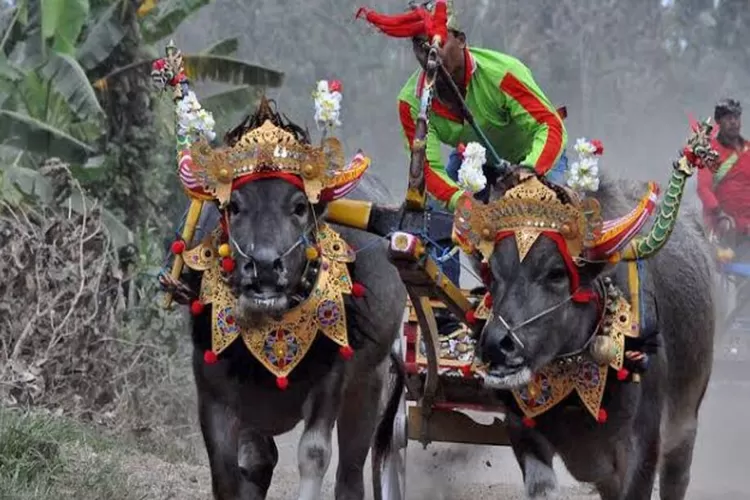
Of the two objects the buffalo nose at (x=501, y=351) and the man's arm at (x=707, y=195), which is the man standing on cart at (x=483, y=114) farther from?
the man's arm at (x=707, y=195)

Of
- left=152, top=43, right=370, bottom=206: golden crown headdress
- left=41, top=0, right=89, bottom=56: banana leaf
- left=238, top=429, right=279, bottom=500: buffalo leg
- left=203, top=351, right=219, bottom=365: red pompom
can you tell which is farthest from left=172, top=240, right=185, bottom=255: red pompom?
left=41, top=0, right=89, bottom=56: banana leaf

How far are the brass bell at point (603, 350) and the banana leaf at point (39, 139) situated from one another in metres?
7.18

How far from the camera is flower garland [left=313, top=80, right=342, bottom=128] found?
6219 millimetres

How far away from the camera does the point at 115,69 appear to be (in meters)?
12.9

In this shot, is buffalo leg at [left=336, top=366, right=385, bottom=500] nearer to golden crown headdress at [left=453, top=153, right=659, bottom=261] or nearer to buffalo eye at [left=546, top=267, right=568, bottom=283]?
golden crown headdress at [left=453, top=153, right=659, bottom=261]

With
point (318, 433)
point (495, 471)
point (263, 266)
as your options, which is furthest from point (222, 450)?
point (495, 471)

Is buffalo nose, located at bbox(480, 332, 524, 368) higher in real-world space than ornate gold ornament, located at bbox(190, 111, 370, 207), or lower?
lower

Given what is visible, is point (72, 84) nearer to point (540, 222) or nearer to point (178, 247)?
point (178, 247)

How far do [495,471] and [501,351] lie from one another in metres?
5.34

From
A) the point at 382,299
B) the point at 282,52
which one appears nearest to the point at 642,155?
the point at 282,52

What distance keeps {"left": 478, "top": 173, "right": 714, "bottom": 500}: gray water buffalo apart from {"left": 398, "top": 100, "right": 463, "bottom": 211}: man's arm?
1.44 ft

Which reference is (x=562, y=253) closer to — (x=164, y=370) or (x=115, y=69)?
(x=164, y=370)

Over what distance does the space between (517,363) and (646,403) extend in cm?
86

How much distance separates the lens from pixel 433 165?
6504 mm
